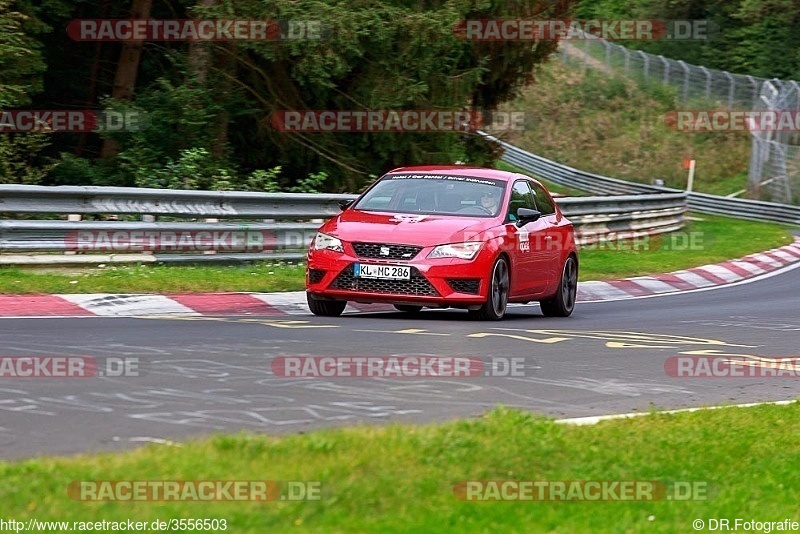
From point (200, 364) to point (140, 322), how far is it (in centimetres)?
271

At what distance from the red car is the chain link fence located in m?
33.7

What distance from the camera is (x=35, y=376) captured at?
8.16 m

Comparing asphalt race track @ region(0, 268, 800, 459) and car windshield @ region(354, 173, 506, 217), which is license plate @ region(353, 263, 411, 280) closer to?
asphalt race track @ region(0, 268, 800, 459)

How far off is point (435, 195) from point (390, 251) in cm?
134

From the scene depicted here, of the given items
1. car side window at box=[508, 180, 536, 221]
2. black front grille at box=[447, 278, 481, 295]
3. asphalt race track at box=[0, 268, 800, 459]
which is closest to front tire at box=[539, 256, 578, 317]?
asphalt race track at box=[0, 268, 800, 459]

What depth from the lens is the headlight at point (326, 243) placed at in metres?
12.7

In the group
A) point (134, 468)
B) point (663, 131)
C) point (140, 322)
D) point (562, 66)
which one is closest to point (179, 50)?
point (140, 322)

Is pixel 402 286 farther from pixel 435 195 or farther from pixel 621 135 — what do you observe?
pixel 621 135

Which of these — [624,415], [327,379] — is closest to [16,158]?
[327,379]

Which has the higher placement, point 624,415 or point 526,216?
point 526,216

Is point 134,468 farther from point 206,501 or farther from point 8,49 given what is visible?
point 8,49

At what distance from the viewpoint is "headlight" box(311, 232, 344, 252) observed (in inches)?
501

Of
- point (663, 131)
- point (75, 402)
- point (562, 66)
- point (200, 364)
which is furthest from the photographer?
point (562, 66)

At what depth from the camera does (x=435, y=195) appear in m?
13.7
